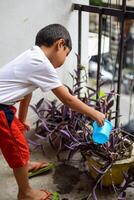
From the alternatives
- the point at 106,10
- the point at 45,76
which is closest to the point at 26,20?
the point at 106,10

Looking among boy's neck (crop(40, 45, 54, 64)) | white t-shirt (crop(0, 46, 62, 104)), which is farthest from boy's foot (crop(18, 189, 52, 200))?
boy's neck (crop(40, 45, 54, 64))

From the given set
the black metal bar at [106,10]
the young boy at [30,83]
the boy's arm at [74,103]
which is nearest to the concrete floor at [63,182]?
the young boy at [30,83]

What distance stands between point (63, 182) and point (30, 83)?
0.71m

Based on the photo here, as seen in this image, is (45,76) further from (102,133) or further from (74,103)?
(102,133)

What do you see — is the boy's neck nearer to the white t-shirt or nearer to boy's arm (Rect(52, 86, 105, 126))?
the white t-shirt

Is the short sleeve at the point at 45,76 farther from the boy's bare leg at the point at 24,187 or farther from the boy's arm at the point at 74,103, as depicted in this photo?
the boy's bare leg at the point at 24,187

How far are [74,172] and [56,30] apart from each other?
95cm

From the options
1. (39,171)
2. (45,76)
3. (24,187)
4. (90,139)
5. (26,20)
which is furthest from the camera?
(26,20)

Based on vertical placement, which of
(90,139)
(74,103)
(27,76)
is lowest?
(90,139)

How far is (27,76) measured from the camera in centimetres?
190

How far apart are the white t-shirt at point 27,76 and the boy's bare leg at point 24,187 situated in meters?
0.39

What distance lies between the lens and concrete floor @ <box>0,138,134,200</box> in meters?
2.15

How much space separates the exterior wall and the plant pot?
2.78ft

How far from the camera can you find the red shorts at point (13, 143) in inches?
76.5
